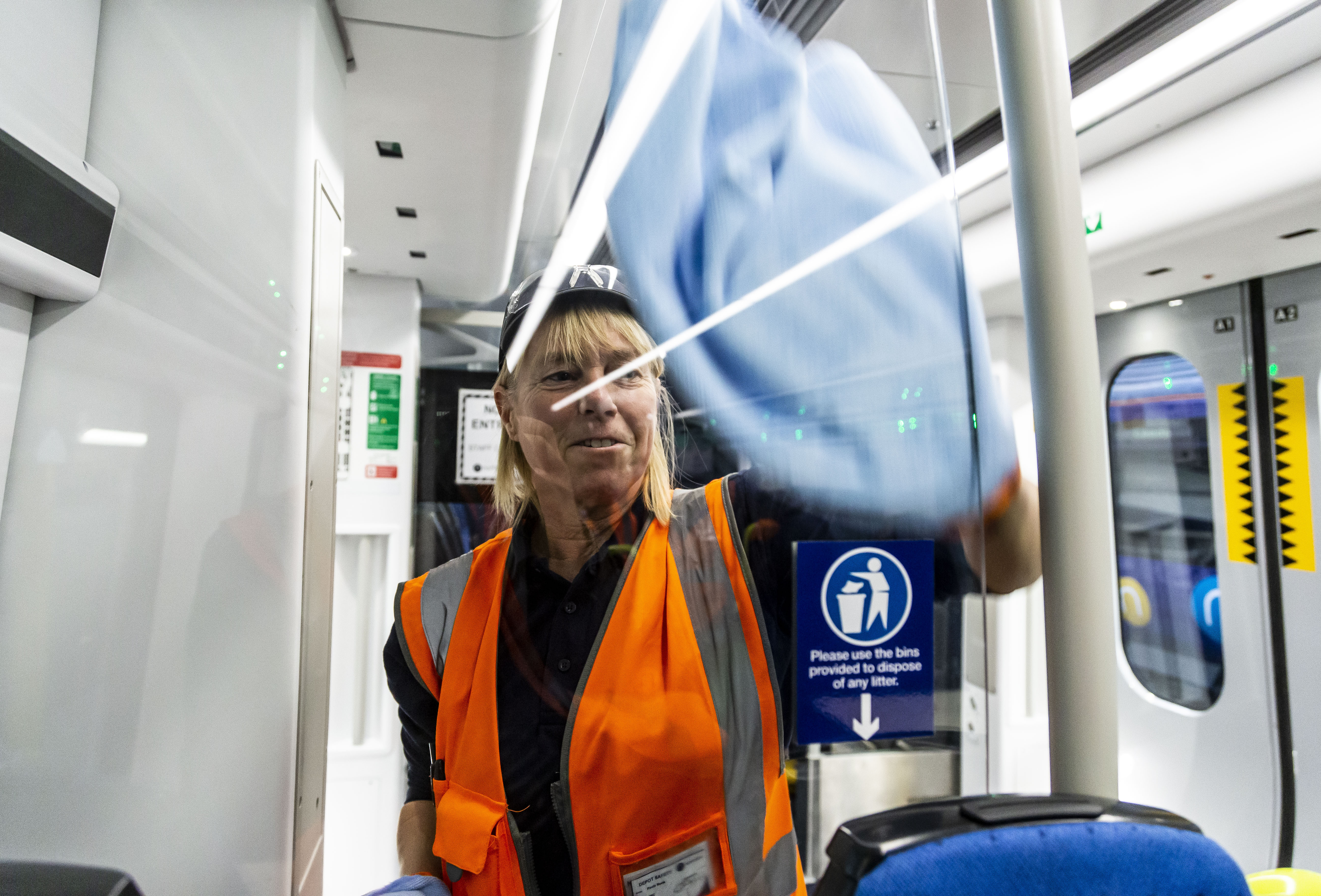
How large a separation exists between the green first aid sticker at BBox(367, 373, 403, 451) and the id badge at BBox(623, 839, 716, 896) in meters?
0.73

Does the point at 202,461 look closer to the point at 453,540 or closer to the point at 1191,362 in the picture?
the point at 453,540

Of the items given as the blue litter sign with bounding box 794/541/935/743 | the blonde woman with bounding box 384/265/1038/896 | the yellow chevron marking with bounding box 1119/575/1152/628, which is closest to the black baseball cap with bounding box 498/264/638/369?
the blonde woman with bounding box 384/265/1038/896

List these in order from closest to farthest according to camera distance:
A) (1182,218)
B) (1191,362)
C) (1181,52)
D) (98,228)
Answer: (98,228), (1181,52), (1182,218), (1191,362)

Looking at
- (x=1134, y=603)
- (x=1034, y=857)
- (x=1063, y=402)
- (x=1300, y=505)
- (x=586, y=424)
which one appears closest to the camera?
(x=1034, y=857)

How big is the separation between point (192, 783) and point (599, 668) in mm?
619

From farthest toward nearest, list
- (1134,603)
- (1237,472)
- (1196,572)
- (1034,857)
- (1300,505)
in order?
(1134,603)
(1196,572)
(1237,472)
(1300,505)
(1034,857)

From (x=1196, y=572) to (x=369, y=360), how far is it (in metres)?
3.73

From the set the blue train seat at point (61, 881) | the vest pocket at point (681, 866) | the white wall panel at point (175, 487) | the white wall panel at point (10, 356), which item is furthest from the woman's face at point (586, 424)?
the blue train seat at point (61, 881)

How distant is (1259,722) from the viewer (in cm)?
292

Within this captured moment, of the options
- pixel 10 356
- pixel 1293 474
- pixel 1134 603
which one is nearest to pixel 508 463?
pixel 10 356

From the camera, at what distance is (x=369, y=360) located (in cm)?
110

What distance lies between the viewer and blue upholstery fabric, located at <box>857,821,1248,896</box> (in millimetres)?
592

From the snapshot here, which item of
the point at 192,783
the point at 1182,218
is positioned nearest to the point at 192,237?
the point at 192,783

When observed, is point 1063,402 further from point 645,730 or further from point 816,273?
point 645,730
